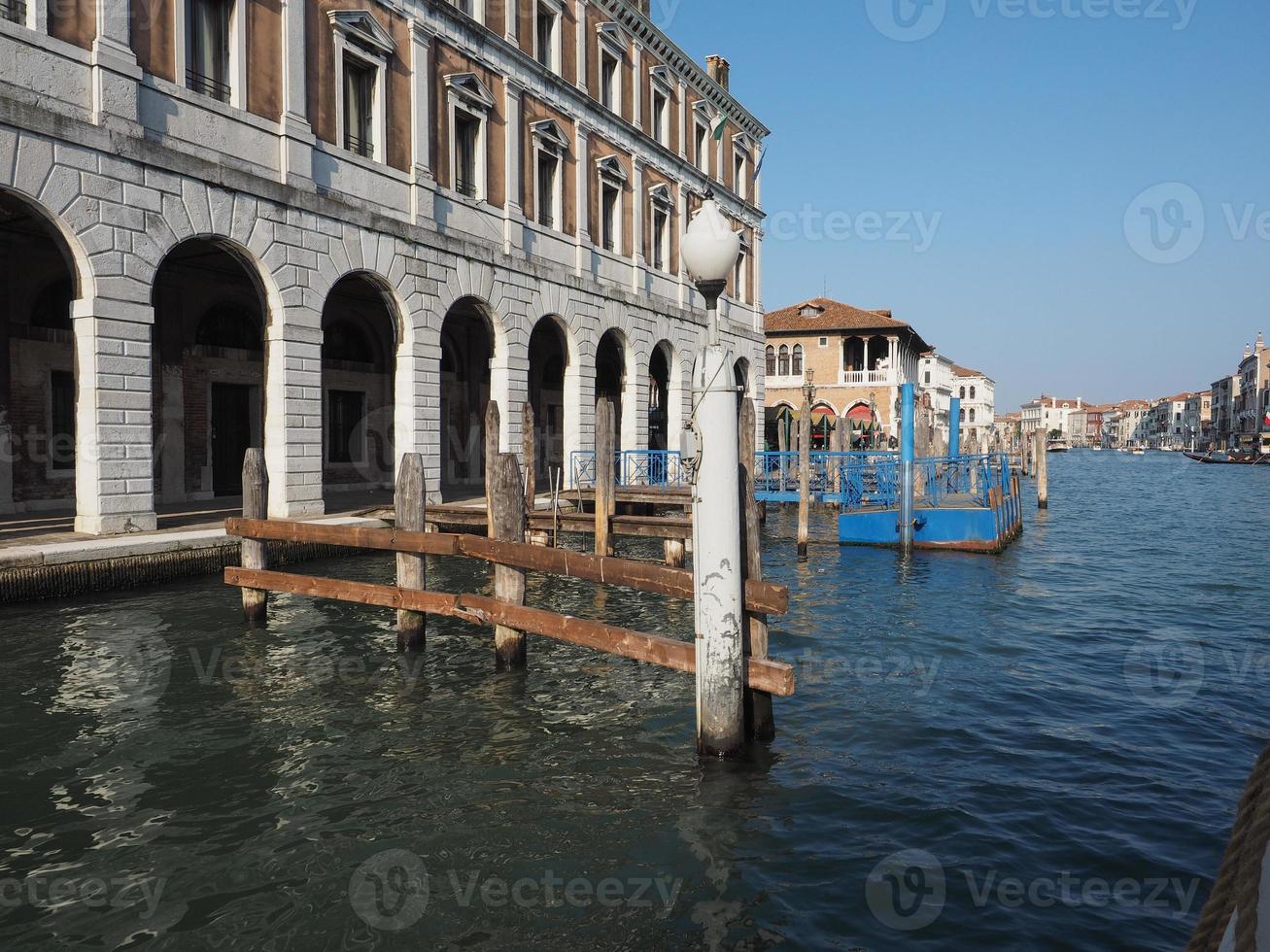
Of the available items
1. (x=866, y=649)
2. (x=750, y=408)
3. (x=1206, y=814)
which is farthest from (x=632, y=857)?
(x=750, y=408)

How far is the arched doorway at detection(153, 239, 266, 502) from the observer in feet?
53.7

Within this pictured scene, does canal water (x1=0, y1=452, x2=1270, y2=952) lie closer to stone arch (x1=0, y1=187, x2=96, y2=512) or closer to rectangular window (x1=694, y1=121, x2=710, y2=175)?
stone arch (x1=0, y1=187, x2=96, y2=512)

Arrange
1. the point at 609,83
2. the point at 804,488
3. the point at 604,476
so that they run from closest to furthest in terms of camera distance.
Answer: the point at 604,476 → the point at 804,488 → the point at 609,83

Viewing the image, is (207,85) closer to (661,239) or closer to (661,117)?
(661,239)

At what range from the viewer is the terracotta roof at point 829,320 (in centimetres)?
4681

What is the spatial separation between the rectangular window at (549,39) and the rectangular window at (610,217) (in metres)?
3.48

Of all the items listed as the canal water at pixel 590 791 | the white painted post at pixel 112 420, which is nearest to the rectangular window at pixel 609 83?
the white painted post at pixel 112 420

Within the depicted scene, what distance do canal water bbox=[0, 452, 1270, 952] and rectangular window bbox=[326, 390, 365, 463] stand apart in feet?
35.1

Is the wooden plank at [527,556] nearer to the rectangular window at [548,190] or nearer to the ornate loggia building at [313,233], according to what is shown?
the ornate loggia building at [313,233]

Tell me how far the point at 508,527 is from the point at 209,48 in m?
10.5

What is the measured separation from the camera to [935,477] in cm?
1823

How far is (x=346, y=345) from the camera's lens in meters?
20.8

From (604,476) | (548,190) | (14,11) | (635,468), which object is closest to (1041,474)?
(635,468)

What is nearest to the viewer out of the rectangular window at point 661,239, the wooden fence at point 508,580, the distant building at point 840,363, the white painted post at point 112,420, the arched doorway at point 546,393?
the wooden fence at point 508,580
